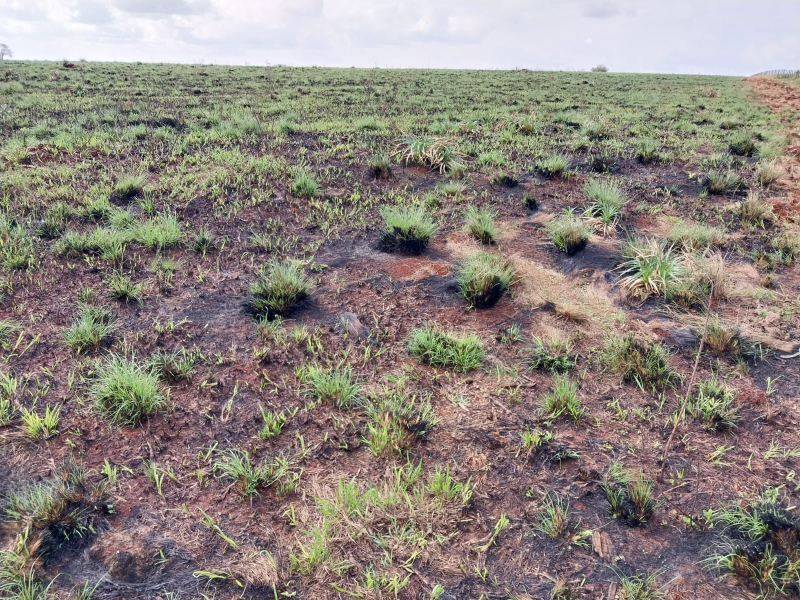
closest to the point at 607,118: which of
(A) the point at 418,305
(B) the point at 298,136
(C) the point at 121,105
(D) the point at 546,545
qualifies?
(B) the point at 298,136

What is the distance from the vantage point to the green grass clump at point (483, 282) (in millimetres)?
4332

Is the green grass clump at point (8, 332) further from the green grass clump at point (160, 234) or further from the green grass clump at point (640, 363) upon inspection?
the green grass clump at point (640, 363)

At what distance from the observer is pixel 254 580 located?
216 cm

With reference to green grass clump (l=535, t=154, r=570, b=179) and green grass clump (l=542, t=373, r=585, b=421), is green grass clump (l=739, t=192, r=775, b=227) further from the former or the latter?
green grass clump (l=542, t=373, r=585, b=421)

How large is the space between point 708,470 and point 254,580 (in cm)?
243

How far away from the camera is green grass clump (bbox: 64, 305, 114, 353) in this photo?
3.56 m

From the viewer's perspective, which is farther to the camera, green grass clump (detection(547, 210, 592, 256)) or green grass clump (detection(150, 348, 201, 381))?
green grass clump (detection(547, 210, 592, 256))

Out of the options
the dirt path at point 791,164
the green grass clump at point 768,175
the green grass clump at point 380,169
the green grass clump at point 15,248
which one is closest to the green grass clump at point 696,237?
the dirt path at point 791,164

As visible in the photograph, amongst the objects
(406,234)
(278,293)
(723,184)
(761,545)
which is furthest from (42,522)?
(723,184)

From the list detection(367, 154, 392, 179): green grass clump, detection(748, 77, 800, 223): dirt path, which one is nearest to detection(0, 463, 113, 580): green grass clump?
detection(367, 154, 392, 179): green grass clump

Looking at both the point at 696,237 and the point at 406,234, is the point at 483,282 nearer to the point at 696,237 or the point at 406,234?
the point at 406,234

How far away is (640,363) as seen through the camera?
11.6ft

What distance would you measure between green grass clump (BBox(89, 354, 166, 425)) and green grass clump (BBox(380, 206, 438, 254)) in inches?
115

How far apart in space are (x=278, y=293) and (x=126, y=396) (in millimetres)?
1467
